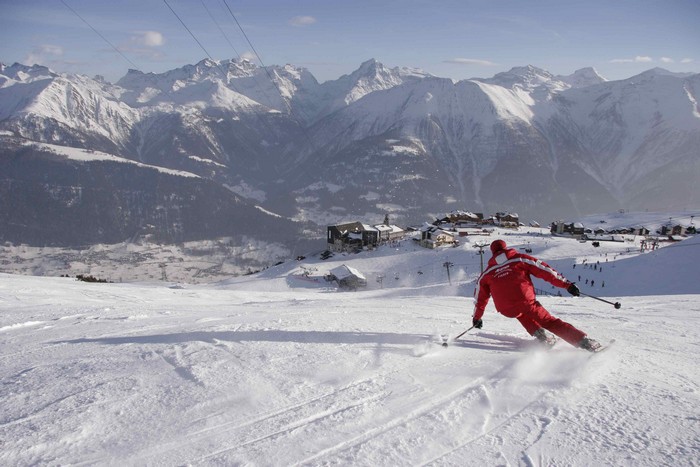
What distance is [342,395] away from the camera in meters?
4.42

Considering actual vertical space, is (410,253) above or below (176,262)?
above

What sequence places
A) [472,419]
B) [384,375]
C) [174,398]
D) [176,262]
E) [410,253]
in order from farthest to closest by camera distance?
[176,262]
[410,253]
[384,375]
[174,398]
[472,419]

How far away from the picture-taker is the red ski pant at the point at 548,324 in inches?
231

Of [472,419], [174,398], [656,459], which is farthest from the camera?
[174,398]

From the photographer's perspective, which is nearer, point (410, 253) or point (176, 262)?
point (410, 253)

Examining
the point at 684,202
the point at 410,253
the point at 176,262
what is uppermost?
the point at 684,202

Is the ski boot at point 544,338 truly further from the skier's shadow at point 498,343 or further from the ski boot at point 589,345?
the ski boot at point 589,345

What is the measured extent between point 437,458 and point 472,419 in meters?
0.68

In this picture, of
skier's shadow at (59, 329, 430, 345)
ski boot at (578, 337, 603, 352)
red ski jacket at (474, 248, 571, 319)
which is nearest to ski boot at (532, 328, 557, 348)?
ski boot at (578, 337, 603, 352)

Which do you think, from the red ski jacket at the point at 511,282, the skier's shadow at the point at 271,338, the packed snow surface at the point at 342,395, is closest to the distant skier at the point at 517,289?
the red ski jacket at the point at 511,282

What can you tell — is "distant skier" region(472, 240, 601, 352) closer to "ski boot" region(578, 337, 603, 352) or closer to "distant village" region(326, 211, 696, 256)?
"ski boot" region(578, 337, 603, 352)

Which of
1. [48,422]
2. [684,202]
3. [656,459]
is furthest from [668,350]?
[684,202]

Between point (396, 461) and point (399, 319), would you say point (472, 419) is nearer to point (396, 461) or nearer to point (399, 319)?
point (396, 461)

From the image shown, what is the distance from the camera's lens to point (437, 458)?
3.31 m
